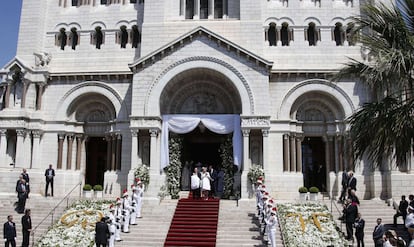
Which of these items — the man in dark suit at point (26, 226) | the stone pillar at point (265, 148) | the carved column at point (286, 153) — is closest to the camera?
the man in dark suit at point (26, 226)

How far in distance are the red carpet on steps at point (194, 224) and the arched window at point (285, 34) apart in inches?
584

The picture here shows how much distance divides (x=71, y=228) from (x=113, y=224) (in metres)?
4.24

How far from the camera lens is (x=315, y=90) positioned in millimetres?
30938

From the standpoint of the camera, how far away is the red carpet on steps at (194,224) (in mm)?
20875

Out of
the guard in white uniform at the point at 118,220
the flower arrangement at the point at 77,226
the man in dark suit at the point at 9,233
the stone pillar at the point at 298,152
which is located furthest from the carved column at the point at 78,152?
the stone pillar at the point at 298,152

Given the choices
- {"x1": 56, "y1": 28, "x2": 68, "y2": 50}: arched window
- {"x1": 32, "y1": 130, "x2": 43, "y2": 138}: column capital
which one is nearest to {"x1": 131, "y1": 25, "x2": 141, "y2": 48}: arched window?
{"x1": 56, "y1": 28, "x2": 68, "y2": 50}: arched window

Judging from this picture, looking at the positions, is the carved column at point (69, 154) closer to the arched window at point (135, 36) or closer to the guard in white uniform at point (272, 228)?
the arched window at point (135, 36)

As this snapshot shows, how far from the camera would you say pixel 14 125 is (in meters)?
31.1

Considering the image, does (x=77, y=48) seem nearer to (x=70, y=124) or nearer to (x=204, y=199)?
(x=70, y=124)

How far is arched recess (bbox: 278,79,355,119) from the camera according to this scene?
3071cm

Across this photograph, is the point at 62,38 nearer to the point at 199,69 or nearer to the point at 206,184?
the point at 199,69

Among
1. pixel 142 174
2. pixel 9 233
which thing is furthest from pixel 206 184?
pixel 9 233

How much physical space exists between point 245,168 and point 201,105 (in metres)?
6.96

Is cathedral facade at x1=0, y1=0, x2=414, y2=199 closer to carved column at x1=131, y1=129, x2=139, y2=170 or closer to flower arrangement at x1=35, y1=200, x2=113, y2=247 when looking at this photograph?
carved column at x1=131, y1=129, x2=139, y2=170
